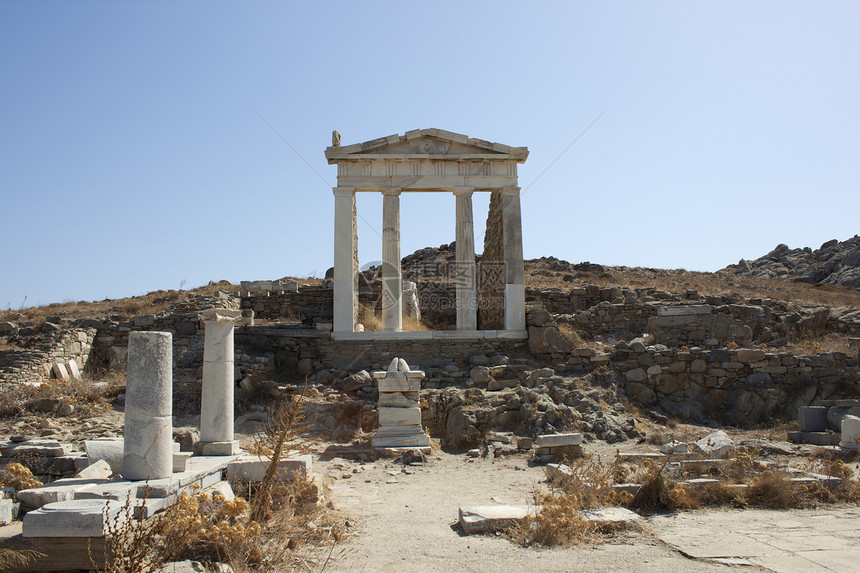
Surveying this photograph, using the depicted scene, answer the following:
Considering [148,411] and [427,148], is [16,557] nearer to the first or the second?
[148,411]

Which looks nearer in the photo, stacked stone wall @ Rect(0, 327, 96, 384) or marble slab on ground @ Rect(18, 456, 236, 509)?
marble slab on ground @ Rect(18, 456, 236, 509)

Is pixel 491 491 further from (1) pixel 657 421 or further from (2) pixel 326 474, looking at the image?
(1) pixel 657 421

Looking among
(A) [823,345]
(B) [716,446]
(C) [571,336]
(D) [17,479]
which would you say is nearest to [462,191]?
(C) [571,336]

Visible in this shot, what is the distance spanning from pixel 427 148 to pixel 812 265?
2920 cm

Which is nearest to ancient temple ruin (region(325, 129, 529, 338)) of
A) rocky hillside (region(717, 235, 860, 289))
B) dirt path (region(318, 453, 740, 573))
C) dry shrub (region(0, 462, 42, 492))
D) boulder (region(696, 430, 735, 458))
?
boulder (region(696, 430, 735, 458))

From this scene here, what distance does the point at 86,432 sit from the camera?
12625 mm

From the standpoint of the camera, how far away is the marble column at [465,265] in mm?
19109

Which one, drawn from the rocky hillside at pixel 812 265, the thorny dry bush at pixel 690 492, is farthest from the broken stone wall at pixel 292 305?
the rocky hillside at pixel 812 265

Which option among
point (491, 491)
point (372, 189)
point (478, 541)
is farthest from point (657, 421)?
point (372, 189)

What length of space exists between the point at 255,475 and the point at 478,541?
3017 mm

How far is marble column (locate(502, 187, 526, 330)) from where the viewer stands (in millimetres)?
18797

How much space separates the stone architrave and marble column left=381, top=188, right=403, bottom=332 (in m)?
6.23

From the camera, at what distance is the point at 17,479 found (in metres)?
7.88

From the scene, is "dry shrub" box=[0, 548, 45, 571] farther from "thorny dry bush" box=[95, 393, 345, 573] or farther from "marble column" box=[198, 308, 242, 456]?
"marble column" box=[198, 308, 242, 456]
